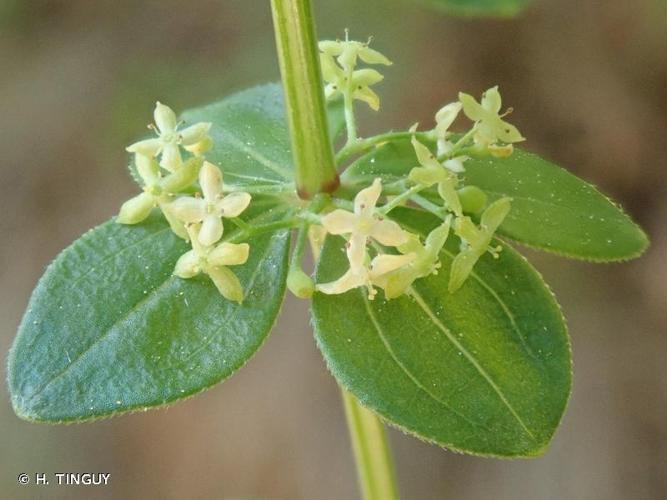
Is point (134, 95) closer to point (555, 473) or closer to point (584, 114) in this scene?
point (584, 114)

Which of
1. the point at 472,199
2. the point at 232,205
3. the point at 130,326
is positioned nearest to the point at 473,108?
the point at 472,199

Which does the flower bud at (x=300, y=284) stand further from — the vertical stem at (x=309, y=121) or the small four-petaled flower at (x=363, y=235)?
the vertical stem at (x=309, y=121)

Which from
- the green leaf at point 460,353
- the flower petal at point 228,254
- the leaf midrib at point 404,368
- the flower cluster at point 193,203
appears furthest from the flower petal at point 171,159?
the leaf midrib at point 404,368

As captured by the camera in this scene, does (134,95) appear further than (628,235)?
Yes

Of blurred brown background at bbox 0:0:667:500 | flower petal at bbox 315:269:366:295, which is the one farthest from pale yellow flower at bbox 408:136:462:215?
blurred brown background at bbox 0:0:667:500

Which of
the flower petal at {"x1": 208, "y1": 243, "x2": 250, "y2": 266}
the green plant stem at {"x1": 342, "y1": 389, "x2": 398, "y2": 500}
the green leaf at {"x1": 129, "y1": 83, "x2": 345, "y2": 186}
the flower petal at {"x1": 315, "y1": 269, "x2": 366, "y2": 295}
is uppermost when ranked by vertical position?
the flower petal at {"x1": 208, "y1": 243, "x2": 250, "y2": 266}

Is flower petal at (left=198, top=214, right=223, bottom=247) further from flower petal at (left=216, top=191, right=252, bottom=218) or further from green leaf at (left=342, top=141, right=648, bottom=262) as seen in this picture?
green leaf at (left=342, top=141, right=648, bottom=262)

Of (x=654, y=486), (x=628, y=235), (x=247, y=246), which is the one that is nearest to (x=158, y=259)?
(x=247, y=246)

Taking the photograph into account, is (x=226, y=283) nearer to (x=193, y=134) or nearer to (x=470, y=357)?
(x=193, y=134)

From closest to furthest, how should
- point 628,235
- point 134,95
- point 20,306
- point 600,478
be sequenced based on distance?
point 628,235 < point 600,478 < point 134,95 < point 20,306
